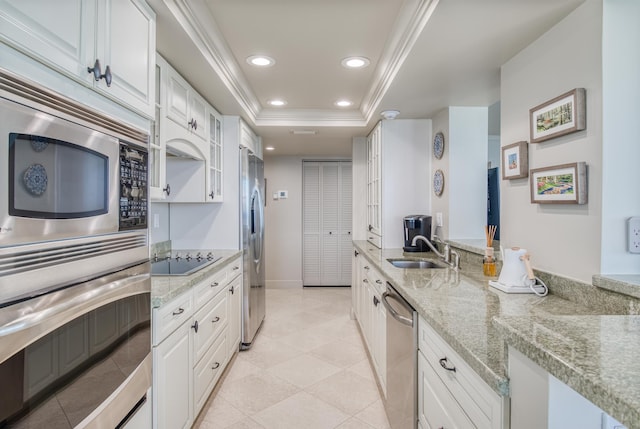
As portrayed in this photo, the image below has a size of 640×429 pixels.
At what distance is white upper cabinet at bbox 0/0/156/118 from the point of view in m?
0.82

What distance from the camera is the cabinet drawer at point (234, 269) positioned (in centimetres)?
280

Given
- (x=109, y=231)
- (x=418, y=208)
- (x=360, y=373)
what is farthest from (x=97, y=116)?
(x=418, y=208)

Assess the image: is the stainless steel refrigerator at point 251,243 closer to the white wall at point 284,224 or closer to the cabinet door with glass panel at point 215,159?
the cabinet door with glass panel at point 215,159

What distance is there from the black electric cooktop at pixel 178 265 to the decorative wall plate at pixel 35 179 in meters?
1.46

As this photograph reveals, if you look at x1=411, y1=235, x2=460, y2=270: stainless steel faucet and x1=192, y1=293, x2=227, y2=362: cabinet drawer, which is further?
x1=411, y1=235, x2=460, y2=270: stainless steel faucet

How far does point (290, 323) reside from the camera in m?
3.98

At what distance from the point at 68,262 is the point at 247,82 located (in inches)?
86.0

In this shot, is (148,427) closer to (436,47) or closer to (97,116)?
(97,116)

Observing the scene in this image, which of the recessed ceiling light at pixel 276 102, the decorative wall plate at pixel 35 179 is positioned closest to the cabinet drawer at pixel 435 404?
the decorative wall plate at pixel 35 179

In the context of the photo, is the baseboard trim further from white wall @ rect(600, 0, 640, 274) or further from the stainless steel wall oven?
white wall @ rect(600, 0, 640, 274)

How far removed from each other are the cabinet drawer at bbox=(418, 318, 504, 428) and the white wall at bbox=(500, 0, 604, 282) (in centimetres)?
69

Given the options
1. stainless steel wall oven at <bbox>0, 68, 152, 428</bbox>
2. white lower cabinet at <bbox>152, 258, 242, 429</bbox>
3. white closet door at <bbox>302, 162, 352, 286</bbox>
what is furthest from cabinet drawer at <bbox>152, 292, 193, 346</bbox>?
white closet door at <bbox>302, 162, 352, 286</bbox>

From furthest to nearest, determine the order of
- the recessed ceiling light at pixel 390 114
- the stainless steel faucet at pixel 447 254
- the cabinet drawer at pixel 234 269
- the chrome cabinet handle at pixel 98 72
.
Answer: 1. the recessed ceiling light at pixel 390 114
2. the cabinet drawer at pixel 234 269
3. the stainless steel faucet at pixel 447 254
4. the chrome cabinet handle at pixel 98 72

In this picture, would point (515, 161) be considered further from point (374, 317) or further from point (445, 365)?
point (374, 317)
